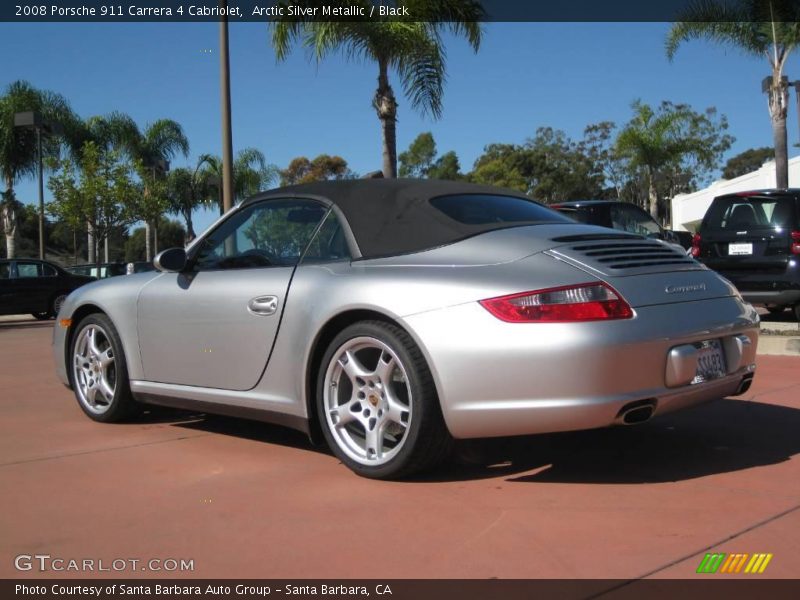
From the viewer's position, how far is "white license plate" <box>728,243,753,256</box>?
10023 mm

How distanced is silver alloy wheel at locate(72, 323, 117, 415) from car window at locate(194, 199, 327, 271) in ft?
3.16

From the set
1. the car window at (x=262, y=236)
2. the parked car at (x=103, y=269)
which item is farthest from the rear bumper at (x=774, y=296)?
the parked car at (x=103, y=269)

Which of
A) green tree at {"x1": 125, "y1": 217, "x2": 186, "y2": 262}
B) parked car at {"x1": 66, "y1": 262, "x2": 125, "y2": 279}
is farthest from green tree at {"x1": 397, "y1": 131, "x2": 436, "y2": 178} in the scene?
parked car at {"x1": 66, "y1": 262, "x2": 125, "y2": 279}

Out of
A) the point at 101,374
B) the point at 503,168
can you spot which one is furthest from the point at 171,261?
the point at 503,168

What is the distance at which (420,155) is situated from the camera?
68.8m

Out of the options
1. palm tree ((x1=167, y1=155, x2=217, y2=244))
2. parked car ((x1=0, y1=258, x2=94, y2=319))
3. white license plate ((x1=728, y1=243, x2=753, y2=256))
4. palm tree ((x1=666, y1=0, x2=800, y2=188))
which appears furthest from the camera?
palm tree ((x1=167, y1=155, x2=217, y2=244))

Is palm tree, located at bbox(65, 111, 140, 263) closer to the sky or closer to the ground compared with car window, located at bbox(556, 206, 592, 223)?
closer to the sky

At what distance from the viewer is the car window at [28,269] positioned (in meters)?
19.6

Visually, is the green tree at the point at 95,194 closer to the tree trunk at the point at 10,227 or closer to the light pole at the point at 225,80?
the tree trunk at the point at 10,227


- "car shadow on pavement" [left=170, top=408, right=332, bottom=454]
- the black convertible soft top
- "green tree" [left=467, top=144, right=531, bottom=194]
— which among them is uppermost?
"green tree" [left=467, top=144, right=531, bottom=194]

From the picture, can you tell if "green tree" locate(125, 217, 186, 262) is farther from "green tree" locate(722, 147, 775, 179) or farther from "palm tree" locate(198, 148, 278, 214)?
"green tree" locate(722, 147, 775, 179)

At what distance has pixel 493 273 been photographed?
3.60 m

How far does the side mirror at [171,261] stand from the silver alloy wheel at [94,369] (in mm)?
749

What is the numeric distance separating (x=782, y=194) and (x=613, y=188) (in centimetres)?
5666
